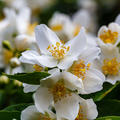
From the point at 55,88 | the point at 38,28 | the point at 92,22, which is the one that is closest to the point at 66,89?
the point at 55,88

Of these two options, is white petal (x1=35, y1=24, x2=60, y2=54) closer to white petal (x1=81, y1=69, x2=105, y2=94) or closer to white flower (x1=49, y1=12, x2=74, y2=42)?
white petal (x1=81, y1=69, x2=105, y2=94)

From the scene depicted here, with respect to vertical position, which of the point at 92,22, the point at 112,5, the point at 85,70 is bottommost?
the point at 85,70

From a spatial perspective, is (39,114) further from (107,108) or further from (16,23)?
(16,23)

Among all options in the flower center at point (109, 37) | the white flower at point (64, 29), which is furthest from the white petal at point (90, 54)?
the white flower at point (64, 29)

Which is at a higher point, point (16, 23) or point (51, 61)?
point (16, 23)

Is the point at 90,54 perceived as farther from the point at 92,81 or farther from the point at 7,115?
the point at 7,115

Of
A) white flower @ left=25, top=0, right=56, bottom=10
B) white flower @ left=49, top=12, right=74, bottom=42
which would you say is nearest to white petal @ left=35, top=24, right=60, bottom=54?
white flower @ left=49, top=12, right=74, bottom=42
